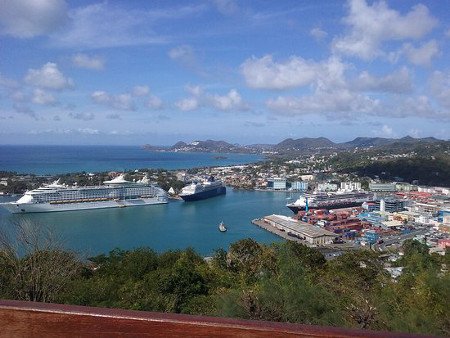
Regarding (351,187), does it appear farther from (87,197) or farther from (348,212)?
(87,197)

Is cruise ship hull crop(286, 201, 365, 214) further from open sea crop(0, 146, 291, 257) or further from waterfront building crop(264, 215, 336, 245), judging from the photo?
waterfront building crop(264, 215, 336, 245)

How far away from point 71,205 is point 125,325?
14.6m

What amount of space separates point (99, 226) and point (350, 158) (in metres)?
27.1

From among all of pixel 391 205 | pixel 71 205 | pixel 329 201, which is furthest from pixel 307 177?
pixel 71 205

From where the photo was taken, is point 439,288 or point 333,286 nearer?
point 439,288

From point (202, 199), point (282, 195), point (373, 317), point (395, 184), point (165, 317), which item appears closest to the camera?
point (165, 317)

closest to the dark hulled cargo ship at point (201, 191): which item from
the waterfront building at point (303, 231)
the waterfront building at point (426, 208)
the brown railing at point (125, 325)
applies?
the waterfront building at point (303, 231)

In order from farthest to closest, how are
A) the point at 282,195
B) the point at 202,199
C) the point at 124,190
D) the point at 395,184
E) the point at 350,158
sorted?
1. the point at 350,158
2. the point at 395,184
3. the point at 282,195
4. the point at 202,199
5. the point at 124,190

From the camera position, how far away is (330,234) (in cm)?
1162

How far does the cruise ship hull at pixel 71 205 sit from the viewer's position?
13250 mm

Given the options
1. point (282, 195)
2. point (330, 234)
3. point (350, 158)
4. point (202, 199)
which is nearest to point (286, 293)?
point (330, 234)

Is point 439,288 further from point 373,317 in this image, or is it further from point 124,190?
point 124,190

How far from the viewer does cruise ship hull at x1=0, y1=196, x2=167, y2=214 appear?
13.2m

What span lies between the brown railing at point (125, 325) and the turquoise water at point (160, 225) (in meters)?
7.51
